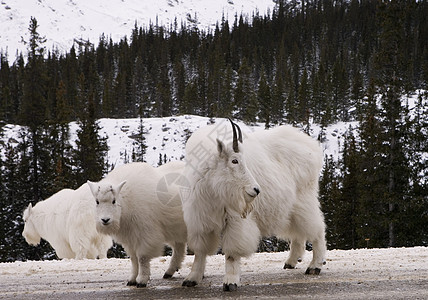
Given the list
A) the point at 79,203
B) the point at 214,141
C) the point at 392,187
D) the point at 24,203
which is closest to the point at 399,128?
the point at 392,187

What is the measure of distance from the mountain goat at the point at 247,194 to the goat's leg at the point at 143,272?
0.55 meters

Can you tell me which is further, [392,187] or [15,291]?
[392,187]

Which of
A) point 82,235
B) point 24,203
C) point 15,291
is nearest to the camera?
point 15,291

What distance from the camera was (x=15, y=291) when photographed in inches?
241

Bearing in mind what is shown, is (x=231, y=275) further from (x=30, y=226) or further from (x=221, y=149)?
(x=30, y=226)

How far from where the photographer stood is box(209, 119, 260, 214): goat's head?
5.85 meters

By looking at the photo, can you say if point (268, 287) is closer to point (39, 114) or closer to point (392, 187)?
point (392, 187)

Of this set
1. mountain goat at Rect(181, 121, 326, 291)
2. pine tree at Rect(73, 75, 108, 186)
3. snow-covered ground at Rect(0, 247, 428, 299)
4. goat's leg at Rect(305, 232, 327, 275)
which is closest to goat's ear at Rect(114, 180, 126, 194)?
mountain goat at Rect(181, 121, 326, 291)

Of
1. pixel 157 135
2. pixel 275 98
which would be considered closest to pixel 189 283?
pixel 157 135

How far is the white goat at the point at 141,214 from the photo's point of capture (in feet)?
20.9

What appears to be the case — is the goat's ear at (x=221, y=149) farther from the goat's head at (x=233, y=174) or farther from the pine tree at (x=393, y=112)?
the pine tree at (x=393, y=112)

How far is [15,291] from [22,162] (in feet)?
146

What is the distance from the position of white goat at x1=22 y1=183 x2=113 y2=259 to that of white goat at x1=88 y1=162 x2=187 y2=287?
15.7 ft

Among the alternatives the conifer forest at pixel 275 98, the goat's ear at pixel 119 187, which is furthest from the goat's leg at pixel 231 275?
the conifer forest at pixel 275 98
